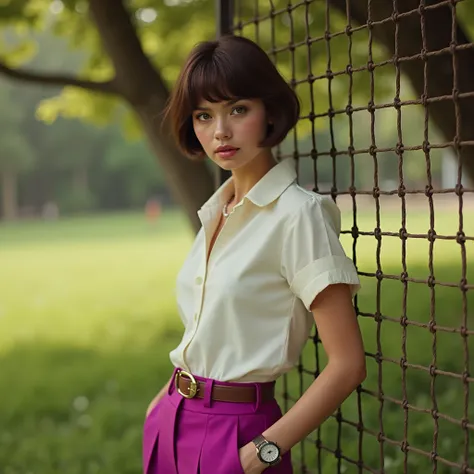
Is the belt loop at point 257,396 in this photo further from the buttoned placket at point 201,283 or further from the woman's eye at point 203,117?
the woman's eye at point 203,117

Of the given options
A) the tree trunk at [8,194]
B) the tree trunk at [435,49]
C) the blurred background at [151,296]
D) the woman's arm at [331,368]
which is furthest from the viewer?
the tree trunk at [8,194]

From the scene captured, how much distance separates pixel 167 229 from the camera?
2544cm

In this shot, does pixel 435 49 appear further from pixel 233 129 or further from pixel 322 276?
pixel 322 276

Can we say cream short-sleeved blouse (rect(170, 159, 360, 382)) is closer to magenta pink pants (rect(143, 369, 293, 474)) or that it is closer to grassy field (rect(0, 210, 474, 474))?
magenta pink pants (rect(143, 369, 293, 474))

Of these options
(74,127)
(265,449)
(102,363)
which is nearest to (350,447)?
(265,449)

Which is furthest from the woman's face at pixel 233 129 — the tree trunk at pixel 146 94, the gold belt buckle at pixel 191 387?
the tree trunk at pixel 146 94

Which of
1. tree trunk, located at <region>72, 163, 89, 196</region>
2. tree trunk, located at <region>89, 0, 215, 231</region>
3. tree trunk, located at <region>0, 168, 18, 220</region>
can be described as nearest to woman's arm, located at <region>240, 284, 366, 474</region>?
tree trunk, located at <region>89, 0, 215, 231</region>

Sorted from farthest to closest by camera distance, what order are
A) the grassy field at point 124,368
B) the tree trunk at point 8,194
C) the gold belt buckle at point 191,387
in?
the tree trunk at point 8,194
the grassy field at point 124,368
the gold belt buckle at point 191,387

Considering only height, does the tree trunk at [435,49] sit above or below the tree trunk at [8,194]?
above

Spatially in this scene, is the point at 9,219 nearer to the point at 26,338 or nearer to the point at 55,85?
the point at 26,338

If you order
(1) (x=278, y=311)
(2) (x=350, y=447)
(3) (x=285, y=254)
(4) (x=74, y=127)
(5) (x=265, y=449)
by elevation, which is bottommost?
(4) (x=74, y=127)

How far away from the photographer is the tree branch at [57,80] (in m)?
4.41

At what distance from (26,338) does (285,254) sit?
6.02 m

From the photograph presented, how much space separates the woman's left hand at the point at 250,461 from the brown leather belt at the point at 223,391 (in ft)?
0.40
